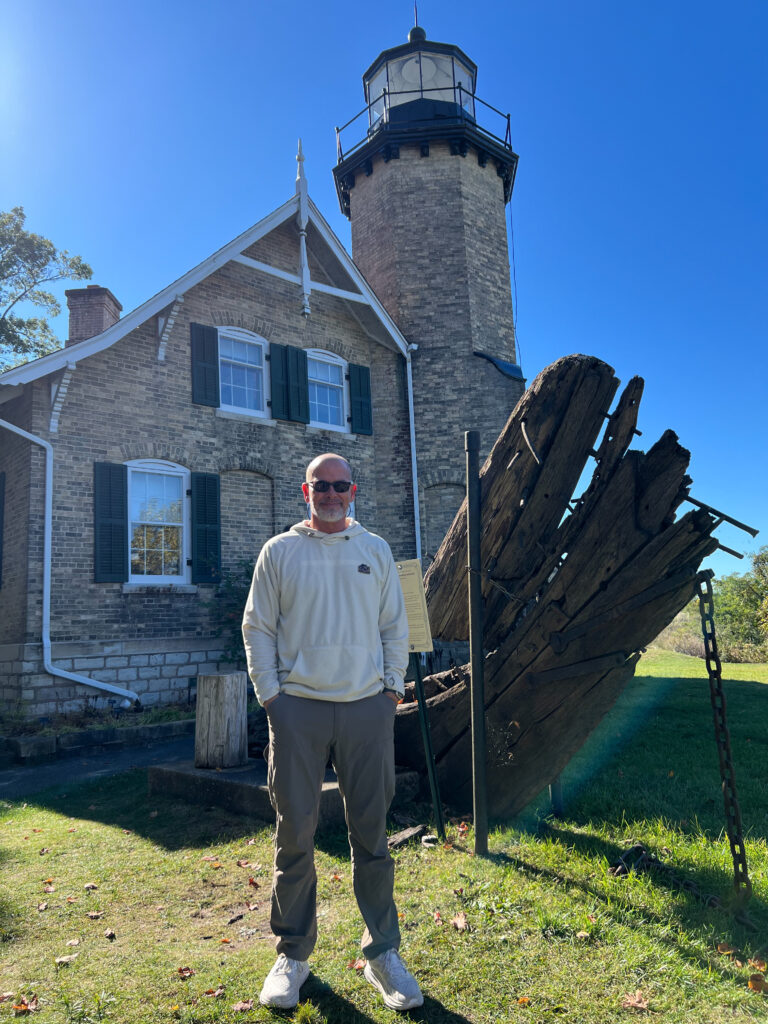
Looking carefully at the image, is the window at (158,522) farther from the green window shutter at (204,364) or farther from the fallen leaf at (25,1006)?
the fallen leaf at (25,1006)

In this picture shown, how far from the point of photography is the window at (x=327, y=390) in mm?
13797

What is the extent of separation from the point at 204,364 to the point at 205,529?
284cm

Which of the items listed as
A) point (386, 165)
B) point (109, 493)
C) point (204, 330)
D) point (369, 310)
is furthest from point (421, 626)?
point (386, 165)

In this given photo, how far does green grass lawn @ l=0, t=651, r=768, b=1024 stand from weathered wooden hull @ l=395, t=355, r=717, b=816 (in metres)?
0.68

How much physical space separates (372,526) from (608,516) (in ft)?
34.2

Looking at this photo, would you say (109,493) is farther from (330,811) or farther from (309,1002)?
(309,1002)

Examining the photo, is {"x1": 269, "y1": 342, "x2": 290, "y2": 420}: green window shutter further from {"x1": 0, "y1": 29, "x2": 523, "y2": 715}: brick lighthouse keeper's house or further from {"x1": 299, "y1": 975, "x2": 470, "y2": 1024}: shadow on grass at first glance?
{"x1": 299, "y1": 975, "x2": 470, "y2": 1024}: shadow on grass

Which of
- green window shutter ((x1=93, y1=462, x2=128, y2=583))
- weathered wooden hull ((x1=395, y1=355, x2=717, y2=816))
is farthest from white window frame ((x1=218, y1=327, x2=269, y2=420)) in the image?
weathered wooden hull ((x1=395, y1=355, x2=717, y2=816))

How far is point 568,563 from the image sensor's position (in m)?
4.08

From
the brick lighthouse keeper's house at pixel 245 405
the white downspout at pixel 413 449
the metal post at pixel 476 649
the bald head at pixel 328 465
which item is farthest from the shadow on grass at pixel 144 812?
the white downspout at pixel 413 449

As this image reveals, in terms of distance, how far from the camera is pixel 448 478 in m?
14.4

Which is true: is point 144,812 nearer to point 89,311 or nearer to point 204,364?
point 204,364

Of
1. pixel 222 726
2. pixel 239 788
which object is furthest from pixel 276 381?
pixel 239 788

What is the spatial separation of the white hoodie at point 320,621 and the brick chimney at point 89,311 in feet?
36.4
